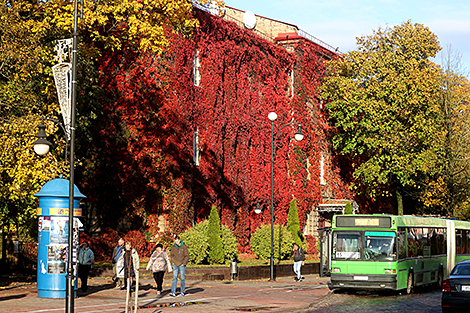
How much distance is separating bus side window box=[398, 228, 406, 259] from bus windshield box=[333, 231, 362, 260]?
1.33 m

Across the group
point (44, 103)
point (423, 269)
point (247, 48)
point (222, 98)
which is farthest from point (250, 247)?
point (44, 103)

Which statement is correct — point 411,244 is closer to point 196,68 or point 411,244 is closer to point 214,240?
point 214,240

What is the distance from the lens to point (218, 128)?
126ft

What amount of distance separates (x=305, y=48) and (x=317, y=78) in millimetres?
2848

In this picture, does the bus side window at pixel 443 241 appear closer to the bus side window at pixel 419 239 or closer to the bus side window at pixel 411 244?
the bus side window at pixel 419 239

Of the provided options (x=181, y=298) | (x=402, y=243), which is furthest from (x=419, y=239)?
(x=181, y=298)

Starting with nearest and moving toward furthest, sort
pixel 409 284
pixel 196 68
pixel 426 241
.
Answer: pixel 409 284
pixel 426 241
pixel 196 68

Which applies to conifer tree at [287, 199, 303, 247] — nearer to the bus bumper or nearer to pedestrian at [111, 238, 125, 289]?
the bus bumper

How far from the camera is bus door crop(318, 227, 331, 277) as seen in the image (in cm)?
2295

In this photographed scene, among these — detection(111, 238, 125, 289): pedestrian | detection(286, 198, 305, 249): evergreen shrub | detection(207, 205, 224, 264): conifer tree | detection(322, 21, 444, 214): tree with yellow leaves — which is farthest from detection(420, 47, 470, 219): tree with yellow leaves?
detection(111, 238, 125, 289): pedestrian

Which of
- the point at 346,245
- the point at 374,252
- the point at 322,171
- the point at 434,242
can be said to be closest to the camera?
the point at 374,252

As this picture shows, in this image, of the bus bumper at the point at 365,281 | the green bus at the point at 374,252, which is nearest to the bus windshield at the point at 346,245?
the green bus at the point at 374,252

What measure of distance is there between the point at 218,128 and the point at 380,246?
18019 millimetres

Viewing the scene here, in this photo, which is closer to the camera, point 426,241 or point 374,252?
point 374,252
